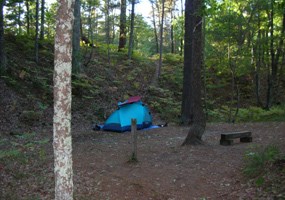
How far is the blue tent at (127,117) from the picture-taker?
12320 mm

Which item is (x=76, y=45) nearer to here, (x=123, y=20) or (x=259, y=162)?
(x=123, y=20)

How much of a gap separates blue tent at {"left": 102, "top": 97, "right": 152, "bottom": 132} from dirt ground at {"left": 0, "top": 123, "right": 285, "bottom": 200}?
6.26 ft

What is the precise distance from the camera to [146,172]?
7.33 meters

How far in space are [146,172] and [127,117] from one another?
208 inches

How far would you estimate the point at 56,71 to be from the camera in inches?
175

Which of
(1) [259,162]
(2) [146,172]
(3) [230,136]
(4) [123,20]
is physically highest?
(4) [123,20]

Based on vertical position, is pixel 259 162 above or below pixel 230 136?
below

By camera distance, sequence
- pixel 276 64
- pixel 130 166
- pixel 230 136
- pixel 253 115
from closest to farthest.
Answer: pixel 130 166 < pixel 230 136 < pixel 253 115 < pixel 276 64

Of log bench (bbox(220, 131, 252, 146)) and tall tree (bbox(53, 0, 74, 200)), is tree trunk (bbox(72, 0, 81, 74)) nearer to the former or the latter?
log bench (bbox(220, 131, 252, 146))

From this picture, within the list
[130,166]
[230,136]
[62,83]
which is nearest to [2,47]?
[130,166]

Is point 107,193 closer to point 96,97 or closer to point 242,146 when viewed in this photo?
point 242,146

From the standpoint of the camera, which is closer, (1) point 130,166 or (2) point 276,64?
(1) point 130,166

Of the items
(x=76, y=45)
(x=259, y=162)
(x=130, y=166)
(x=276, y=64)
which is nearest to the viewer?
(x=259, y=162)

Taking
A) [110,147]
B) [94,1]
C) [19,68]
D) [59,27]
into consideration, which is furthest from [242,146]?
[94,1]
